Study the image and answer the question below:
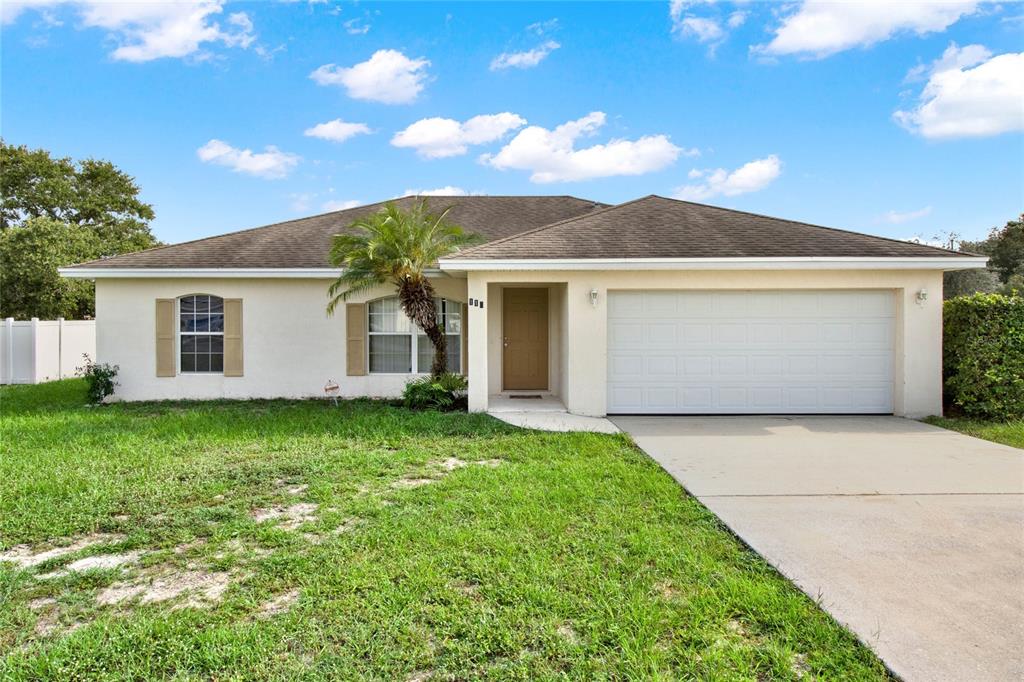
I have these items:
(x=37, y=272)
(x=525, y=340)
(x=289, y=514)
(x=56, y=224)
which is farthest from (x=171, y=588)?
(x=56, y=224)

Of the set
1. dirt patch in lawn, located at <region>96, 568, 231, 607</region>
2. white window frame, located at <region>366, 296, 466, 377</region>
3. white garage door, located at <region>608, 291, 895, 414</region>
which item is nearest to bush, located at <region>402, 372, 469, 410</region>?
white window frame, located at <region>366, 296, 466, 377</region>

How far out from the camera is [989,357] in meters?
9.18

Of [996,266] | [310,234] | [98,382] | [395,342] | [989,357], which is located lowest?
[98,382]

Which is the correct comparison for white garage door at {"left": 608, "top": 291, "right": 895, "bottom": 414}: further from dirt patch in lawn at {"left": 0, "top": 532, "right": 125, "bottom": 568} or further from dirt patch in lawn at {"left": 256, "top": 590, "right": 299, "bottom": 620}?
dirt patch in lawn at {"left": 0, "top": 532, "right": 125, "bottom": 568}

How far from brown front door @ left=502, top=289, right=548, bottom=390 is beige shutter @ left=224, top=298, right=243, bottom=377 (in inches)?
231

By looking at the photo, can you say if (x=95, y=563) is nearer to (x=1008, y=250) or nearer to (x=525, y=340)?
(x=525, y=340)

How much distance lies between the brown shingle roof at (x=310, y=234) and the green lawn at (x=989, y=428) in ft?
31.1

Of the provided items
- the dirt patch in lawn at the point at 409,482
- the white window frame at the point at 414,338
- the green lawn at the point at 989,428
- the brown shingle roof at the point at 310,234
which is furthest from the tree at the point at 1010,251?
the dirt patch in lawn at the point at 409,482

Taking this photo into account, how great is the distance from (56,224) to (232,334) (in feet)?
58.1

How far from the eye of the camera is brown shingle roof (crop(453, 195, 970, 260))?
31.7 ft

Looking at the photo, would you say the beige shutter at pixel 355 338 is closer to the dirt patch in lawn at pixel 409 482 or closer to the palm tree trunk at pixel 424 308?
the palm tree trunk at pixel 424 308

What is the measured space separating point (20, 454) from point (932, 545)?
9932 millimetres

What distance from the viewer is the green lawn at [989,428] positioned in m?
7.96

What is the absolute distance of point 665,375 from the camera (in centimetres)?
1005
